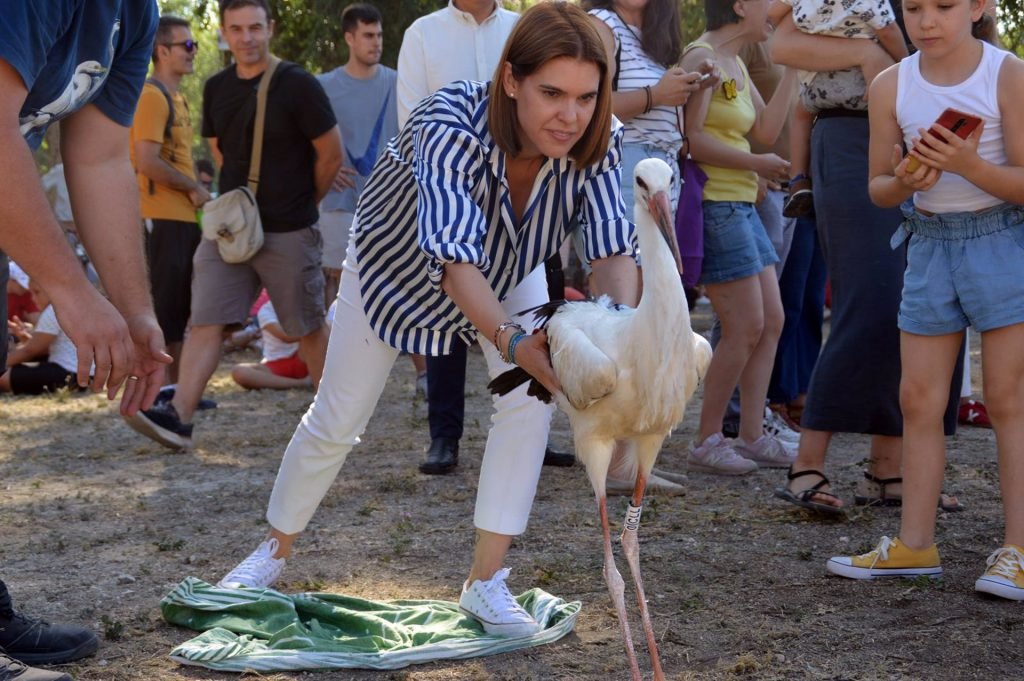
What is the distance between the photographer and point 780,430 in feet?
25.1

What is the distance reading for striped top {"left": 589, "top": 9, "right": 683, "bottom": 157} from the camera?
21.0 ft

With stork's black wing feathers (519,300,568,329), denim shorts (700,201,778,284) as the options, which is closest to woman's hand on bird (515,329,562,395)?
stork's black wing feathers (519,300,568,329)

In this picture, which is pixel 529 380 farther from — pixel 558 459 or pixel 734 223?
pixel 558 459

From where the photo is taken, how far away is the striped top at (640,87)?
641 cm

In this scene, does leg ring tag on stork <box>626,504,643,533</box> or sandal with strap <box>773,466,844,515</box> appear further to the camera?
sandal with strap <box>773,466,844,515</box>

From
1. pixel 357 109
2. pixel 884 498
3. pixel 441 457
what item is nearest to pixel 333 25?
pixel 357 109

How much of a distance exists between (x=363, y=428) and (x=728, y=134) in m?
3.25

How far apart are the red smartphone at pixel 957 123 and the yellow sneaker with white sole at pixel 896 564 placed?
1.58 metres

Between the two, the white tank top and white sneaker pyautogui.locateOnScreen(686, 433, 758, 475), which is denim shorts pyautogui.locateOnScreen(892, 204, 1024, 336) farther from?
white sneaker pyautogui.locateOnScreen(686, 433, 758, 475)

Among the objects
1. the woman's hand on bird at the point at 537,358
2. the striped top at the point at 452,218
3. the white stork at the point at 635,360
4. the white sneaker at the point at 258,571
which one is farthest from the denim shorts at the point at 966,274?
the white sneaker at the point at 258,571

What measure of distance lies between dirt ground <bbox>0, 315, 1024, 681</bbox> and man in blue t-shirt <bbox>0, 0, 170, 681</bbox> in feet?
3.62

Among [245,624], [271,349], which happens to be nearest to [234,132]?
[271,349]

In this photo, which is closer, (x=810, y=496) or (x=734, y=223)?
(x=810, y=496)

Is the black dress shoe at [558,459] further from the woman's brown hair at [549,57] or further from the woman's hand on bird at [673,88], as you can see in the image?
the woman's brown hair at [549,57]
